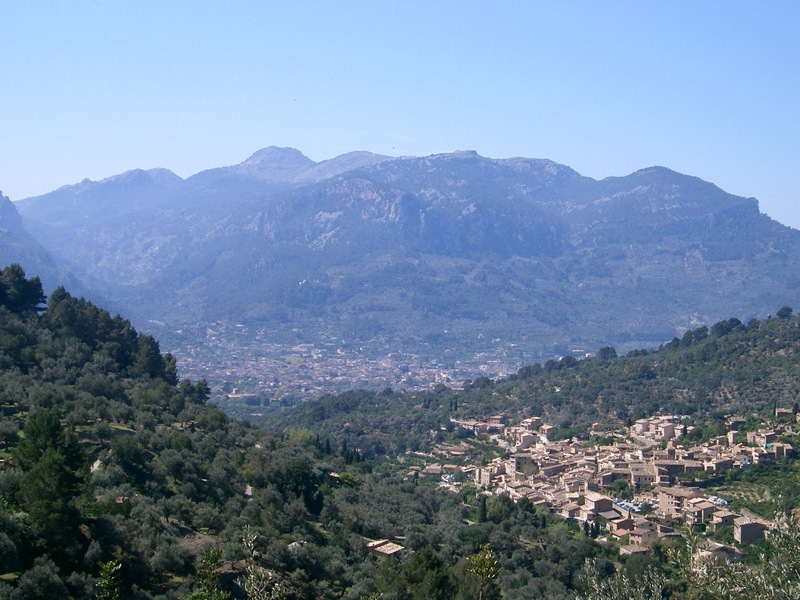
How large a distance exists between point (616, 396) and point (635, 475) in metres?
16.4

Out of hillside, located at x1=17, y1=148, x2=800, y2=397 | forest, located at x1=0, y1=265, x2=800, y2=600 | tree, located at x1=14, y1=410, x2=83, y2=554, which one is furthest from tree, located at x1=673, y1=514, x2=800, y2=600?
hillside, located at x1=17, y1=148, x2=800, y2=397

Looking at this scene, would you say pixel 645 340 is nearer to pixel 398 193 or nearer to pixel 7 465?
pixel 398 193

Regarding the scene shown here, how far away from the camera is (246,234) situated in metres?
179

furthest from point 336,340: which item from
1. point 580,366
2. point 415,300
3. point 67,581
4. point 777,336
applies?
point 67,581

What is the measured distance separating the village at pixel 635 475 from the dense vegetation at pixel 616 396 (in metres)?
2.10

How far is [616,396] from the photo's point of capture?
162 feet

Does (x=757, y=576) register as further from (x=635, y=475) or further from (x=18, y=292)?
(x=18, y=292)

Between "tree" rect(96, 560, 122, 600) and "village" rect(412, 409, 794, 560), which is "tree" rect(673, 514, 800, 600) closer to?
"tree" rect(96, 560, 122, 600)

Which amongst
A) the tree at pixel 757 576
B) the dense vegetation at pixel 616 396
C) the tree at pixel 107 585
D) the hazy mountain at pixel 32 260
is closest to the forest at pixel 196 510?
the tree at pixel 107 585

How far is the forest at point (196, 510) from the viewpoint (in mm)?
13648

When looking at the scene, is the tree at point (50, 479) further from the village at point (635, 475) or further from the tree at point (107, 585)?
the village at point (635, 475)

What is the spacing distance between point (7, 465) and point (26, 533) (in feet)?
11.3

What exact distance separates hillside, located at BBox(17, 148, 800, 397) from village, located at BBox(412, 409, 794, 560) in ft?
183

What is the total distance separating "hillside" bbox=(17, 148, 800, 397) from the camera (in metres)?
127
